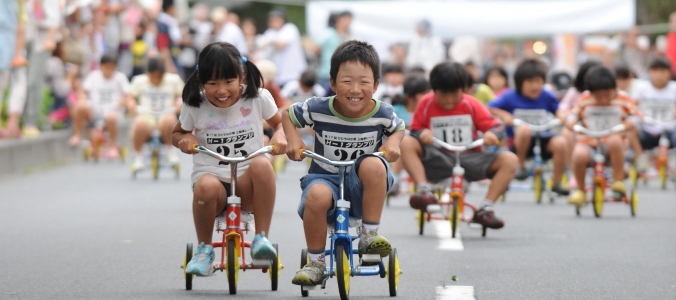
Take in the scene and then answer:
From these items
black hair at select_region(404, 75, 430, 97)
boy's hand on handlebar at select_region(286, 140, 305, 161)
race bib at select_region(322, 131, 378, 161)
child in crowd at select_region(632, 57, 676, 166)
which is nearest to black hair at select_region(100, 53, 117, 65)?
black hair at select_region(404, 75, 430, 97)

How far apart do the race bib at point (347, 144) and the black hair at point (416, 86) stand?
287 inches

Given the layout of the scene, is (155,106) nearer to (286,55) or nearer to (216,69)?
(286,55)

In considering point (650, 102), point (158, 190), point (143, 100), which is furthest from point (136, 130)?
point (650, 102)

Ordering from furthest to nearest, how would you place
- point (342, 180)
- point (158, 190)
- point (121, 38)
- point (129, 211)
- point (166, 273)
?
point (121, 38) → point (158, 190) → point (129, 211) → point (166, 273) → point (342, 180)

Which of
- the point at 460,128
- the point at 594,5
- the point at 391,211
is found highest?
the point at 594,5

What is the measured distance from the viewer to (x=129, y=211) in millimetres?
13281

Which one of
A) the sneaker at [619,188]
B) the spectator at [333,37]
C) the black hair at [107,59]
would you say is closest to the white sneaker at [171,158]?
the black hair at [107,59]

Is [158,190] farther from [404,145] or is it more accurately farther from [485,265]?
[485,265]

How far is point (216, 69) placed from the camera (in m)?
7.81

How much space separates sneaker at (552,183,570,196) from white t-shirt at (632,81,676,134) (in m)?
3.60

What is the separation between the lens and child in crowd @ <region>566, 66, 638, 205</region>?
44.1 feet

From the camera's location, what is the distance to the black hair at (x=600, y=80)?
44.0 feet

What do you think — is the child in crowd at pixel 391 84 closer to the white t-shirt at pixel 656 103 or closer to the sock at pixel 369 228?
the white t-shirt at pixel 656 103

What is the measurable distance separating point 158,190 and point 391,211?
10.7 feet
